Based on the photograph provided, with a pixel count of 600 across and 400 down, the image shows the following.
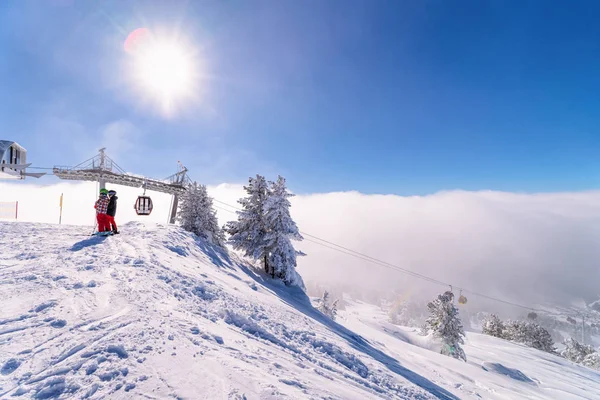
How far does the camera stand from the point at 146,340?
461cm

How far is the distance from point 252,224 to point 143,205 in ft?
26.7

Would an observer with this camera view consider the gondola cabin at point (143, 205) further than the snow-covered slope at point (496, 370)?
Yes

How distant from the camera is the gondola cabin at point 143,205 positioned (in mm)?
17406

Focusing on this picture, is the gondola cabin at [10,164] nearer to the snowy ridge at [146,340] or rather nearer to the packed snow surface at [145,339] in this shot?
the packed snow surface at [145,339]

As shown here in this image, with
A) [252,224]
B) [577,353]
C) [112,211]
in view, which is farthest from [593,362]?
[112,211]

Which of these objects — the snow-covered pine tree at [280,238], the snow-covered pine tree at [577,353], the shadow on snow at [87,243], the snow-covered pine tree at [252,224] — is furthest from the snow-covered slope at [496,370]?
the snow-covered pine tree at [577,353]

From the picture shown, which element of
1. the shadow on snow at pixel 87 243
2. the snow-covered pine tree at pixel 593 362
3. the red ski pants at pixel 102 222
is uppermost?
the red ski pants at pixel 102 222

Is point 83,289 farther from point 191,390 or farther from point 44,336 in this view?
point 191,390

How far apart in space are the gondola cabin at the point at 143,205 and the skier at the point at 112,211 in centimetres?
373

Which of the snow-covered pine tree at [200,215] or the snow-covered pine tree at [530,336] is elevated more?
the snow-covered pine tree at [200,215]

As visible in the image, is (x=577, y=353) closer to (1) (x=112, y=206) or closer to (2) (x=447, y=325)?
(2) (x=447, y=325)

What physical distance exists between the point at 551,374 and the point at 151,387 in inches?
1408

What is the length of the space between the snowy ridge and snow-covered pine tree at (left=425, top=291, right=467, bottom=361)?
2659cm

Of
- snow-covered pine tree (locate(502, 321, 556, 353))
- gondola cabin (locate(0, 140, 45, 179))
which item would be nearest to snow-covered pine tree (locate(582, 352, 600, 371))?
snow-covered pine tree (locate(502, 321, 556, 353))
